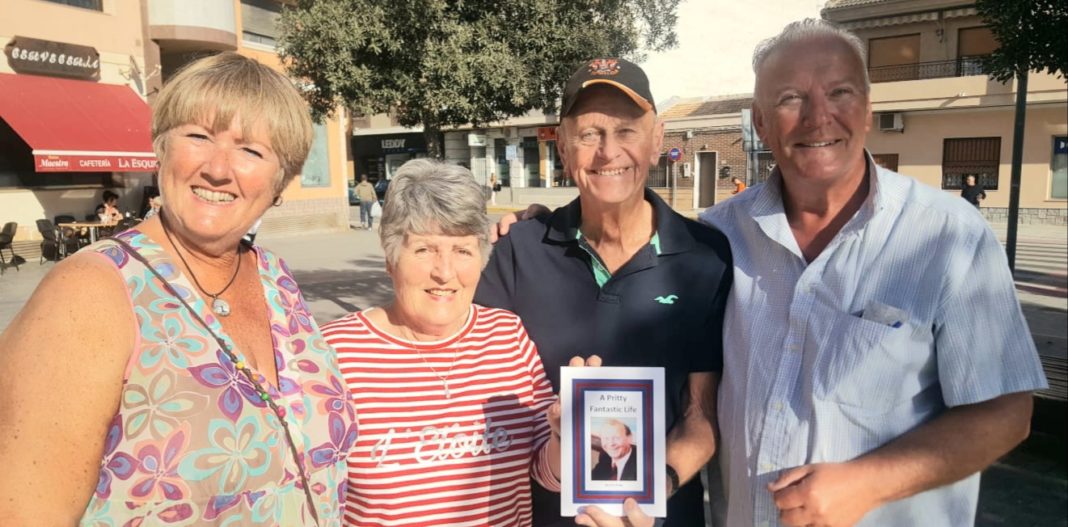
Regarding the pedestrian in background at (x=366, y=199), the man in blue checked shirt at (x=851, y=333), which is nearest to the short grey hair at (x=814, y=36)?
the man in blue checked shirt at (x=851, y=333)

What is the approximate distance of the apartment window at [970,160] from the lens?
24.5 meters

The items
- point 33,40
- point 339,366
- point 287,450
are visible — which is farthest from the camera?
point 33,40

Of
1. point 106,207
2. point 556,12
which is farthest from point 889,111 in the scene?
point 106,207

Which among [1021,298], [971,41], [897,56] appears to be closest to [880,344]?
[1021,298]

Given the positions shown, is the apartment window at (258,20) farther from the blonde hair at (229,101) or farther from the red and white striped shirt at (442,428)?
the red and white striped shirt at (442,428)

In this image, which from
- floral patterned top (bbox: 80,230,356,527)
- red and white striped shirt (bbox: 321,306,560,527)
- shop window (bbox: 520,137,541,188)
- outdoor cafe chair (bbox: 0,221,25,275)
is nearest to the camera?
floral patterned top (bbox: 80,230,356,527)

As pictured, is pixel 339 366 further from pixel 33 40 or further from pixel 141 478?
pixel 33 40

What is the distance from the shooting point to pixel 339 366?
2.23 metres

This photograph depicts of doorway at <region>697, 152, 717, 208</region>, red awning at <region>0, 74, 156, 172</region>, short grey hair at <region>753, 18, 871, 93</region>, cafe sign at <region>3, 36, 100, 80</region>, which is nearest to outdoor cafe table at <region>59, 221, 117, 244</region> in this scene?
red awning at <region>0, 74, 156, 172</region>

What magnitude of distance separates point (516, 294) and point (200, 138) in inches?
48.6

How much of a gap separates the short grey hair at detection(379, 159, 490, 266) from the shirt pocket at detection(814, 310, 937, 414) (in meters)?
1.19

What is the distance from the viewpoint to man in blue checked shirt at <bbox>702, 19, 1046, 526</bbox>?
1.96 m

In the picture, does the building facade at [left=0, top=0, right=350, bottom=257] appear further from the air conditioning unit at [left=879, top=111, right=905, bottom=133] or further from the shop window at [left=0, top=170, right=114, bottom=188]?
the air conditioning unit at [left=879, top=111, right=905, bottom=133]

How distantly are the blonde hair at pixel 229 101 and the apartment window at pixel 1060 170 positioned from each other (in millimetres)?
2013
